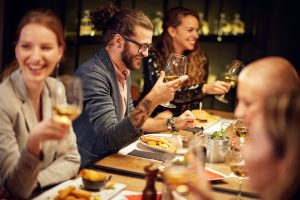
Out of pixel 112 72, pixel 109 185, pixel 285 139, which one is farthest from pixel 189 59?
pixel 285 139

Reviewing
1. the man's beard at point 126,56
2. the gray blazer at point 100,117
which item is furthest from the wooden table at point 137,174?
the man's beard at point 126,56

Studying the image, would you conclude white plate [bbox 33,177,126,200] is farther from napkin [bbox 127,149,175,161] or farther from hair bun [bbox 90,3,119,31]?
hair bun [bbox 90,3,119,31]

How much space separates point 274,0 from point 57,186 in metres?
4.21

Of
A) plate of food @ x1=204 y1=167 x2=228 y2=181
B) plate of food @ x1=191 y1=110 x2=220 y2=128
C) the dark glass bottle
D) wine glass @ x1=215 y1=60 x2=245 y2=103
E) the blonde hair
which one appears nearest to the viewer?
the blonde hair

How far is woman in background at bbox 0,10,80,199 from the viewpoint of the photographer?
1.57m

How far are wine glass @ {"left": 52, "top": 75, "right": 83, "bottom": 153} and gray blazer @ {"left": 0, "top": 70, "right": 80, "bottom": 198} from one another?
0.19 meters

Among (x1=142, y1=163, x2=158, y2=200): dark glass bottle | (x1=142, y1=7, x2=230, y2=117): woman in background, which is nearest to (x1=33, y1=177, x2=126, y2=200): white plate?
(x1=142, y1=163, x2=158, y2=200): dark glass bottle

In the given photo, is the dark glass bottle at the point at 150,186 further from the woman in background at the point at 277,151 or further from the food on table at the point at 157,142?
the food on table at the point at 157,142

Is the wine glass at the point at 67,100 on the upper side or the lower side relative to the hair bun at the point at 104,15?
lower

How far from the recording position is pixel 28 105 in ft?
5.70

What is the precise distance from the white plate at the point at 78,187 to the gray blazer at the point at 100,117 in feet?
1.77

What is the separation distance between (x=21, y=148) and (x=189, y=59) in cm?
264

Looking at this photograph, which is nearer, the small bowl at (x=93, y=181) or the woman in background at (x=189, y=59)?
the small bowl at (x=93, y=181)

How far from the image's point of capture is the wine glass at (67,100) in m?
1.48
